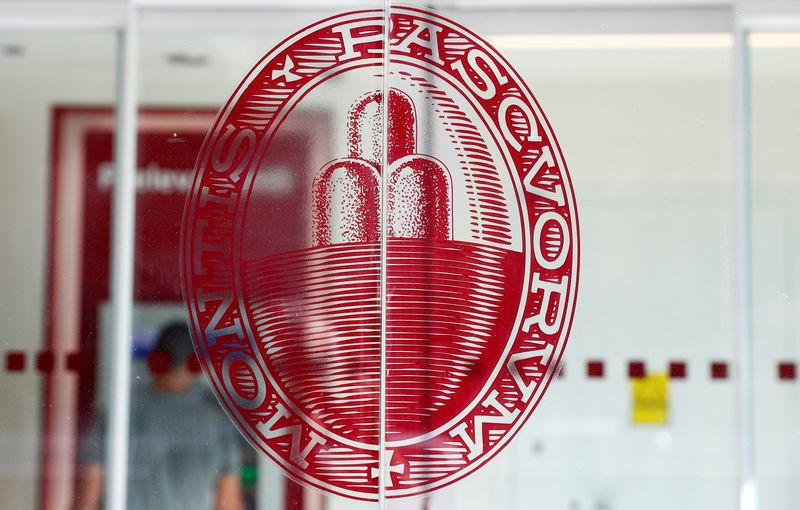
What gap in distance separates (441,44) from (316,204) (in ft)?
2.11

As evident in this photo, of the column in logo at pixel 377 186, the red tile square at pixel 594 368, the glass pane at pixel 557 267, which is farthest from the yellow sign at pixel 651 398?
the column in logo at pixel 377 186

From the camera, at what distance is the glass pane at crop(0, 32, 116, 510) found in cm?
291

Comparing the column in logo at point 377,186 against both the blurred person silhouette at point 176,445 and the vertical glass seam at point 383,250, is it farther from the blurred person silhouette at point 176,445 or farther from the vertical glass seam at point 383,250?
the blurred person silhouette at point 176,445

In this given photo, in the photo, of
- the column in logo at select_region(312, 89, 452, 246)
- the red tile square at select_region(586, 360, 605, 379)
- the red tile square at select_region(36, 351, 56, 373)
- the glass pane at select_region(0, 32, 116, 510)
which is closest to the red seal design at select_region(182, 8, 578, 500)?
the column in logo at select_region(312, 89, 452, 246)

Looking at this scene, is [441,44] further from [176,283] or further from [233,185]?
[176,283]

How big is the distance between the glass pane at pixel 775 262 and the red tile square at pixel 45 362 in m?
2.28

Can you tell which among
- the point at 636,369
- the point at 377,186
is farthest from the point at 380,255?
the point at 636,369

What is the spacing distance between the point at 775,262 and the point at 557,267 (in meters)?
0.71

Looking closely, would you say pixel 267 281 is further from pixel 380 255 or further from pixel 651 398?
pixel 651 398

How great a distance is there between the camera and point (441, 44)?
9.25 feet

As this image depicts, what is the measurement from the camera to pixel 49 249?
9.65ft

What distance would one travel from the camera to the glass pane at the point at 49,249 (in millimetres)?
2910

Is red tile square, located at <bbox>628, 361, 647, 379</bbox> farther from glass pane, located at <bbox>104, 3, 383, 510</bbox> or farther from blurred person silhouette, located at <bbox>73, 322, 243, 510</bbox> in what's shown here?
blurred person silhouette, located at <bbox>73, 322, 243, 510</bbox>

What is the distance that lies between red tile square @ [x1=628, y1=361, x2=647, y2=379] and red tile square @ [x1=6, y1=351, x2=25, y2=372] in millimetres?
1974
